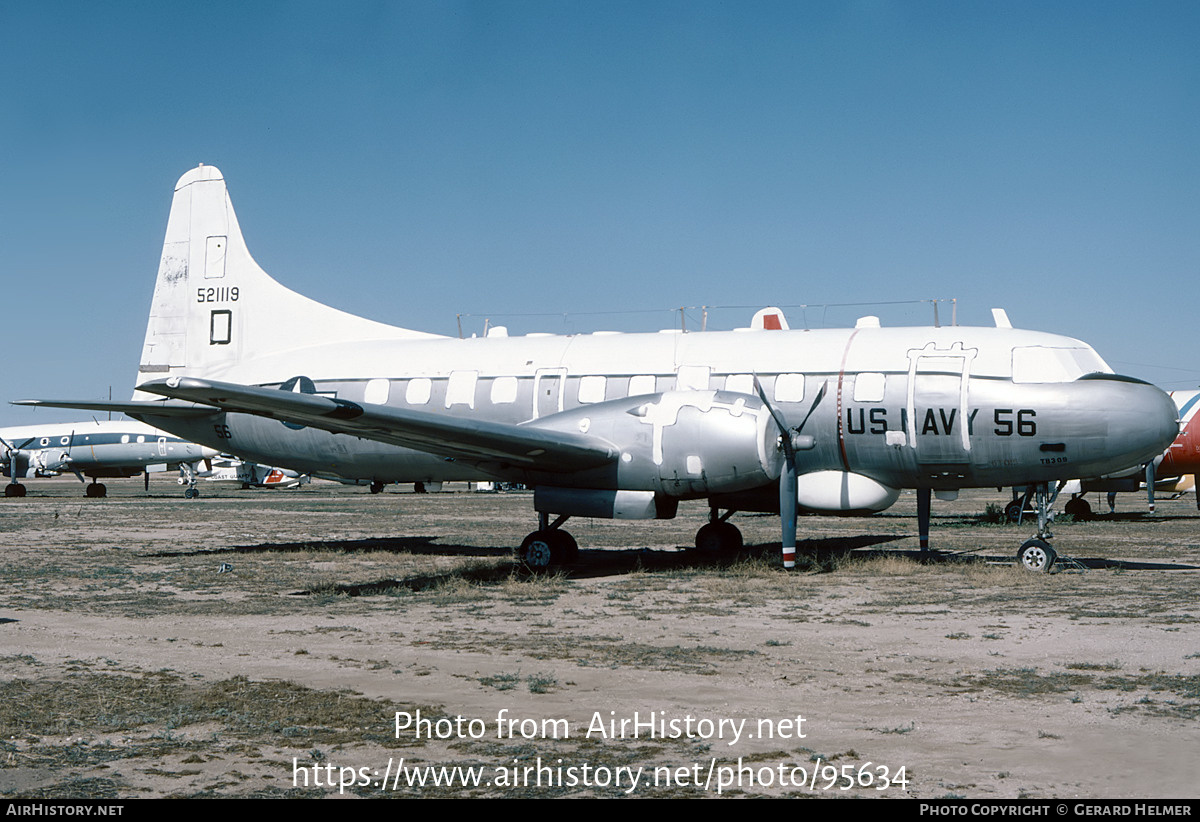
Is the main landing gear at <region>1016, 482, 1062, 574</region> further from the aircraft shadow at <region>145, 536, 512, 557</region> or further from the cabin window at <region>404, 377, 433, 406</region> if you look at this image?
the cabin window at <region>404, 377, 433, 406</region>

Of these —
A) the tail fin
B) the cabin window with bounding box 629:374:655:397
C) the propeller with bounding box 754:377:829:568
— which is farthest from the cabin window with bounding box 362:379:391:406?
the propeller with bounding box 754:377:829:568

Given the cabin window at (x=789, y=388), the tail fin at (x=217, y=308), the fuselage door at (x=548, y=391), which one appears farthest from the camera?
the tail fin at (x=217, y=308)

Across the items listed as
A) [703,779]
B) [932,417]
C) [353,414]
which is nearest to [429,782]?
[703,779]

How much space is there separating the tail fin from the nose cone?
12311 mm

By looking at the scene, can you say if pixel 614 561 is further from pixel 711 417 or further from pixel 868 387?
pixel 868 387

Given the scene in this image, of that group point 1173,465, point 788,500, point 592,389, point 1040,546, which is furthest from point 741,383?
point 1173,465

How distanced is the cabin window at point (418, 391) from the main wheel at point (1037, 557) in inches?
403

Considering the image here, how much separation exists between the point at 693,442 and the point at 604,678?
6817 millimetres

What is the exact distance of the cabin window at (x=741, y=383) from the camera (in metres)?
17.5

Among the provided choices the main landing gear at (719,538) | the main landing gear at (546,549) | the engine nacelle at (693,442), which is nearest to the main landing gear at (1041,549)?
the engine nacelle at (693,442)

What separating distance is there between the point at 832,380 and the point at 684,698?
31.3 ft

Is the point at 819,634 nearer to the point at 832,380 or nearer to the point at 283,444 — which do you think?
the point at 832,380

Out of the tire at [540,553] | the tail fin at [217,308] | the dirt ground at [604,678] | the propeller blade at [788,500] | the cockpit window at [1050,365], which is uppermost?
the tail fin at [217,308]

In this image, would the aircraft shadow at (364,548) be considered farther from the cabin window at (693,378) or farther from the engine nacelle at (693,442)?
the engine nacelle at (693,442)
